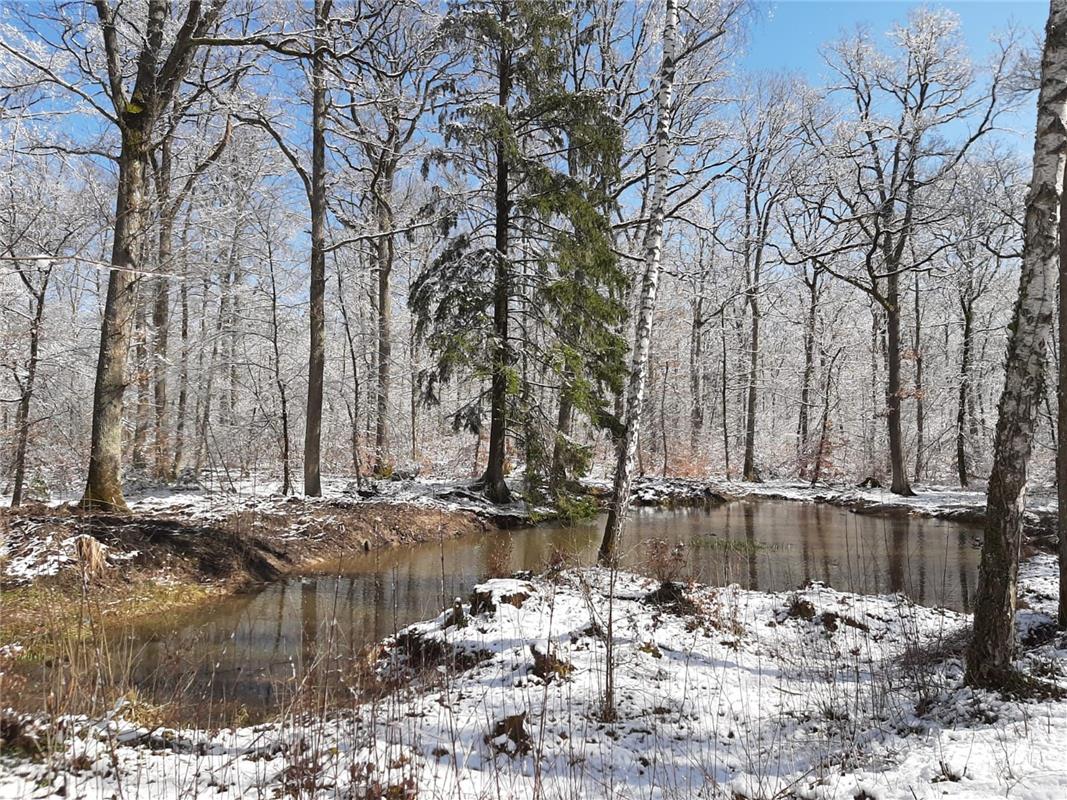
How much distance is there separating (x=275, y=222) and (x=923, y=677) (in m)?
17.3

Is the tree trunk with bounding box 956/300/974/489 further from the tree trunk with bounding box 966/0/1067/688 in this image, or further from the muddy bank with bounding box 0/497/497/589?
the tree trunk with bounding box 966/0/1067/688

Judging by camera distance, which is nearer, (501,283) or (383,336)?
(501,283)

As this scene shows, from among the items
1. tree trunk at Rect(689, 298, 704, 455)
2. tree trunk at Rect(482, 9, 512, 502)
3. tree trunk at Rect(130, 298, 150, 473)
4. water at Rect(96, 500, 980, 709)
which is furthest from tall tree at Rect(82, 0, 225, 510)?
tree trunk at Rect(689, 298, 704, 455)

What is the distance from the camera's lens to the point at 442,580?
4.43m

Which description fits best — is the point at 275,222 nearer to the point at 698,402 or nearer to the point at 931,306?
the point at 698,402

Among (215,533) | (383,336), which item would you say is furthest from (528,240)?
(215,533)

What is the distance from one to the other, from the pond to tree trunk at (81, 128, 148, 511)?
307 centimetres

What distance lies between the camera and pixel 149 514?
9.38 metres

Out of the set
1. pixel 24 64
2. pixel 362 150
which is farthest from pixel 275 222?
pixel 24 64

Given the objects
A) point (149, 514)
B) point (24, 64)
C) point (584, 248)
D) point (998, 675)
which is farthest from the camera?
point (584, 248)

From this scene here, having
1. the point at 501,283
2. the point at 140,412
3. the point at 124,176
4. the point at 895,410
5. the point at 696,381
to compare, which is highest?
the point at 124,176

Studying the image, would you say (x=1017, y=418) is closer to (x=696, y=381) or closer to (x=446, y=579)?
(x=446, y=579)

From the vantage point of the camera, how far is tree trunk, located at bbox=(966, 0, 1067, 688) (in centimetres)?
384

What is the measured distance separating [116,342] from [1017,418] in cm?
1061
